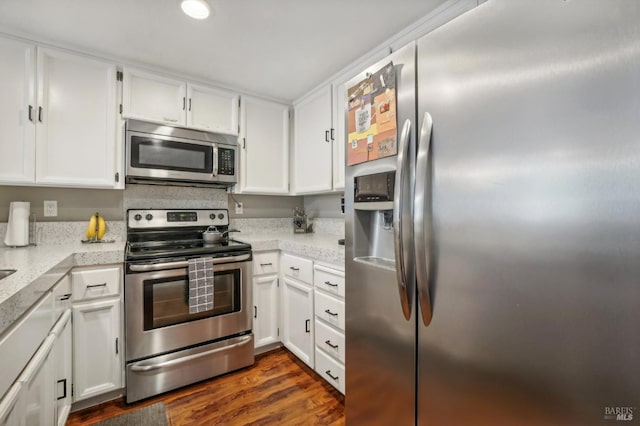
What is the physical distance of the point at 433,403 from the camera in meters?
0.93

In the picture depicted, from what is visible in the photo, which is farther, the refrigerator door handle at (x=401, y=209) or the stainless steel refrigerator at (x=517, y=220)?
the refrigerator door handle at (x=401, y=209)

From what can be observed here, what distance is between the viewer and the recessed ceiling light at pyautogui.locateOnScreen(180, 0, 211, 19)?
147cm

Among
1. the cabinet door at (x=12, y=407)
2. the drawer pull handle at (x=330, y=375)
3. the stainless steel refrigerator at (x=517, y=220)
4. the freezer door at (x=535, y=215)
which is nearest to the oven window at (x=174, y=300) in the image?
the drawer pull handle at (x=330, y=375)

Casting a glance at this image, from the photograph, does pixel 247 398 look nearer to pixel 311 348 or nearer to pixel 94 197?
pixel 311 348

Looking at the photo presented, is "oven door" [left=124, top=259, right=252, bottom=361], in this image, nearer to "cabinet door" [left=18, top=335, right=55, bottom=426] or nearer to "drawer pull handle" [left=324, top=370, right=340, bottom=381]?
"cabinet door" [left=18, top=335, right=55, bottom=426]

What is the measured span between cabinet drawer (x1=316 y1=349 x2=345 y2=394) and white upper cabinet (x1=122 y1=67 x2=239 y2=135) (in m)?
1.90

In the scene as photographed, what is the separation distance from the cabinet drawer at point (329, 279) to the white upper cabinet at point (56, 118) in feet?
Result: 5.20

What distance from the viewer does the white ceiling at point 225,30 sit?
1.52 meters

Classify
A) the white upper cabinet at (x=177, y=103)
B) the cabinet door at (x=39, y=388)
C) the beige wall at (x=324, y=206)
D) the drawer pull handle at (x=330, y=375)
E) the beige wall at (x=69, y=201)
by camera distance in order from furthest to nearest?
the beige wall at (x=324, y=206) < the white upper cabinet at (x=177, y=103) < the beige wall at (x=69, y=201) < the drawer pull handle at (x=330, y=375) < the cabinet door at (x=39, y=388)

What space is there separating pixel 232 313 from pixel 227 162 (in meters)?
1.22

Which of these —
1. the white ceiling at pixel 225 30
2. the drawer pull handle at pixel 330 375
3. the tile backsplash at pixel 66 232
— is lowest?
the drawer pull handle at pixel 330 375

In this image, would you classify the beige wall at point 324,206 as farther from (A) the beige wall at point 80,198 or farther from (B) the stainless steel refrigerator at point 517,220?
(B) the stainless steel refrigerator at point 517,220

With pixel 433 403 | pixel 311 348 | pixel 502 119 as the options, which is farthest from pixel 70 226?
pixel 502 119

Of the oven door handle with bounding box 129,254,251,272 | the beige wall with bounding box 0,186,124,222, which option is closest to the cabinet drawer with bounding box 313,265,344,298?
the oven door handle with bounding box 129,254,251,272
